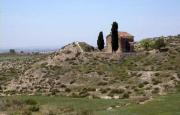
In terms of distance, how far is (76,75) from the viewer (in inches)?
3305

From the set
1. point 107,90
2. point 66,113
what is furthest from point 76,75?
point 66,113

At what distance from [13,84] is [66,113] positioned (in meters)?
46.8

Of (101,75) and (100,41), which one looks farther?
(100,41)

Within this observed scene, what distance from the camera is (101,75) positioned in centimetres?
8106

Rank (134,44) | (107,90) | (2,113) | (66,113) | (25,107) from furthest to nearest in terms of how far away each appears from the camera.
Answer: (134,44)
(107,90)
(25,107)
(2,113)
(66,113)

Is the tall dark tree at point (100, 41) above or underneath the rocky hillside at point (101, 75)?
above

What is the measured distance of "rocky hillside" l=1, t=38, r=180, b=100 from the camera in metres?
68.3

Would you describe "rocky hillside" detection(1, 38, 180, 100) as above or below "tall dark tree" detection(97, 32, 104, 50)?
below

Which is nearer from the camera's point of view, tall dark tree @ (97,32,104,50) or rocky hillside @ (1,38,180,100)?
rocky hillside @ (1,38,180,100)

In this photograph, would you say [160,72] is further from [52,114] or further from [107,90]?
[52,114]

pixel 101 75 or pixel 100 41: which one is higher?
pixel 100 41

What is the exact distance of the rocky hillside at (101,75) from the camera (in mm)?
68312

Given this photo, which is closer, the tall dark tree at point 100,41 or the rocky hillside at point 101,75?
the rocky hillside at point 101,75

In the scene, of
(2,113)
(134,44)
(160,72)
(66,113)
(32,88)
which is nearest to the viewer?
(66,113)
